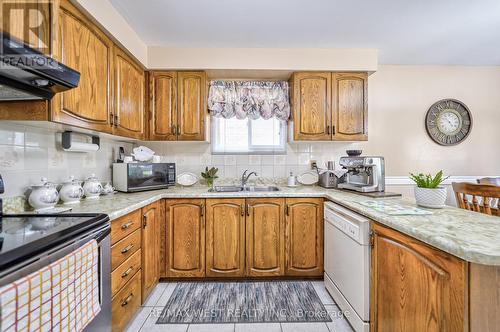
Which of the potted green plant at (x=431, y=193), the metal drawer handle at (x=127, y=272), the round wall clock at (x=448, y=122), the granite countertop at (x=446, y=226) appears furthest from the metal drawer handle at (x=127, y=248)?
the round wall clock at (x=448, y=122)

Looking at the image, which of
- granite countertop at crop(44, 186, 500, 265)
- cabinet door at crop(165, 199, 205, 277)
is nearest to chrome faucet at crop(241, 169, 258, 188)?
cabinet door at crop(165, 199, 205, 277)

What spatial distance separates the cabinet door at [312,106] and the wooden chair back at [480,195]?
1.19 m

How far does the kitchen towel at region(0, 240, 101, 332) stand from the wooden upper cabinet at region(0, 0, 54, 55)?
939 millimetres

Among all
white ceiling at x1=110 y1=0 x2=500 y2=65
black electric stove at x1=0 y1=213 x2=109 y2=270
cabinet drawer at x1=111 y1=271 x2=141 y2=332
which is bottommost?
cabinet drawer at x1=111 y1=271 x2=141 y2=332

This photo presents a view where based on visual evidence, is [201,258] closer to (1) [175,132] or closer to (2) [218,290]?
(2) [218,290]

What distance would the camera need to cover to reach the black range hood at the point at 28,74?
80 centimetres

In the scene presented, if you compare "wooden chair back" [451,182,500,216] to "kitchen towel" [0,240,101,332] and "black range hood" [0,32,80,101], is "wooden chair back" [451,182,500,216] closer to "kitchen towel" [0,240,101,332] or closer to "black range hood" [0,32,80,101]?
"kitchen towel" [0,240,101,332]

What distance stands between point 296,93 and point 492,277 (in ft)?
6.91

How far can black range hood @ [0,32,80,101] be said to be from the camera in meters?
0.80

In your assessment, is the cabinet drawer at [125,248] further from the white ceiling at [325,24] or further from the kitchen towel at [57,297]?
the white ceiling at [325,24]

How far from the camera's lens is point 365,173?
2.10 metres

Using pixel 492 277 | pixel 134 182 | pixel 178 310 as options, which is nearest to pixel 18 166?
pixel 134 182

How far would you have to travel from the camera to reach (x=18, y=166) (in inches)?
53.8

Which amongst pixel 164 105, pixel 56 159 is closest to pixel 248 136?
pixel 164 105
